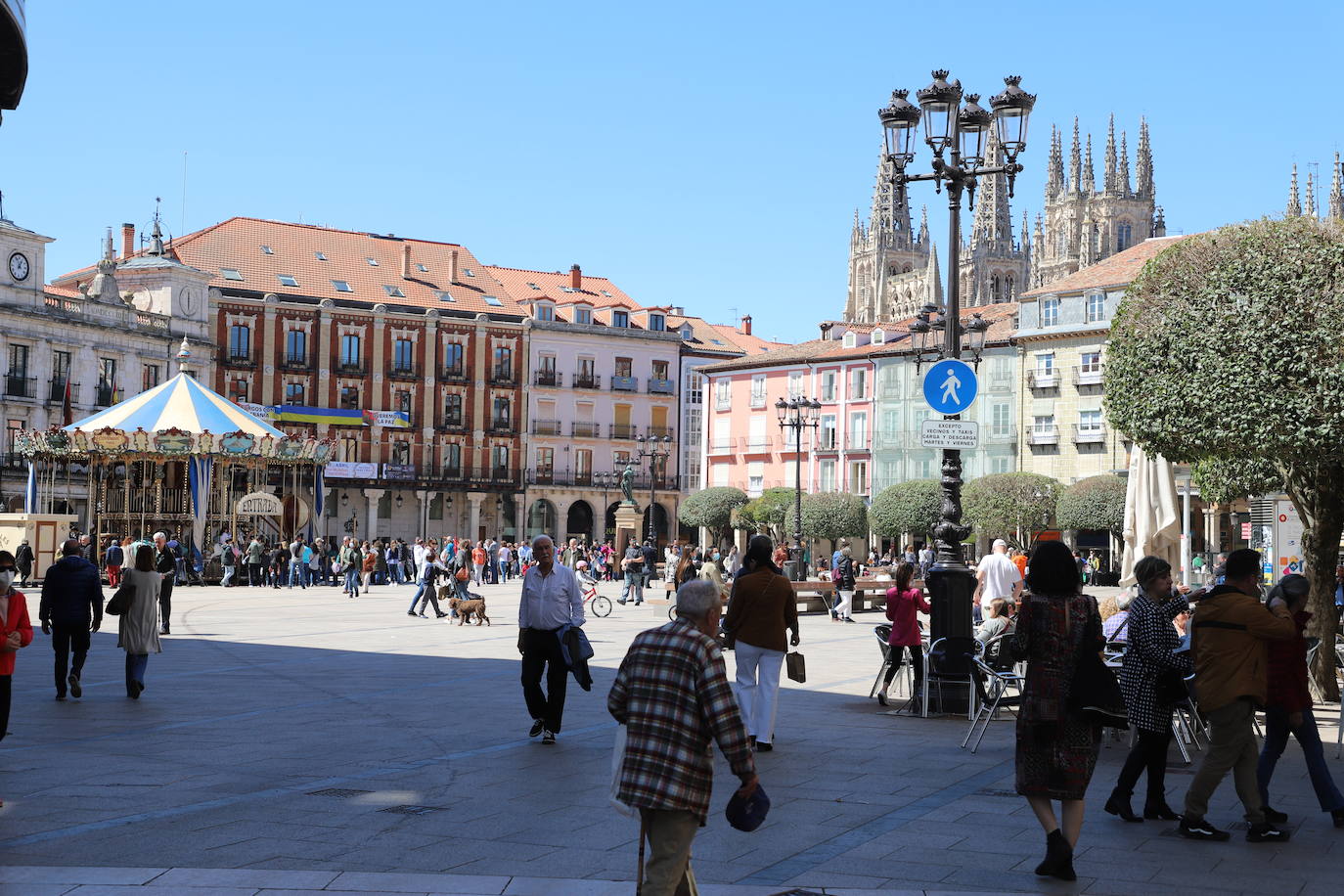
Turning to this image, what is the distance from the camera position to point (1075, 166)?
11981 cm

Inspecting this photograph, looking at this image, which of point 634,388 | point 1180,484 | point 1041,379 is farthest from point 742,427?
point 1180,484

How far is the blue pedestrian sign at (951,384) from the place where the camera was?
500 inches

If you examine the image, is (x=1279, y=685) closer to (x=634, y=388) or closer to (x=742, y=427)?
(x=742, y=427)

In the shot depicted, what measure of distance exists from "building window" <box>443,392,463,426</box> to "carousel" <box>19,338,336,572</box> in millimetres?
27156

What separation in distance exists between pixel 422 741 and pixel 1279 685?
614 cm

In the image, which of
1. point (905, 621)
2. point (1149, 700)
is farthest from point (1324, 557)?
point (1149, 700)

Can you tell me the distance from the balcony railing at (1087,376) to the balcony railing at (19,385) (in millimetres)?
39571

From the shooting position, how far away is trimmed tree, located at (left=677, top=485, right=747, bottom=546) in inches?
2544

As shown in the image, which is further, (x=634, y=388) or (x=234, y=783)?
(x=634, y=388)

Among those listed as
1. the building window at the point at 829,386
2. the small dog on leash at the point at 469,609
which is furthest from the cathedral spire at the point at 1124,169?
the small dog on leash at the point at 469,609

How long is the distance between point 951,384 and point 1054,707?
243 inches

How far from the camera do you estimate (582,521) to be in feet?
241

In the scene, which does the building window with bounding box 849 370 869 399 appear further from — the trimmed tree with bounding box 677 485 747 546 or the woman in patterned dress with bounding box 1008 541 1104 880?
the woman in patterned dress with bounding box 1008 541 1104 880

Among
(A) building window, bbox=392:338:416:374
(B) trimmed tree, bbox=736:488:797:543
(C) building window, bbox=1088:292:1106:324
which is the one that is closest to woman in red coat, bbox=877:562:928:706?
(C) building window, bbox=1088:292:1106:324
